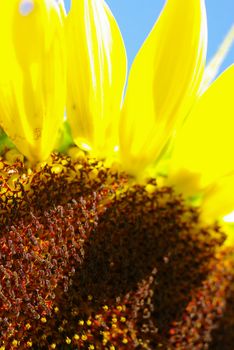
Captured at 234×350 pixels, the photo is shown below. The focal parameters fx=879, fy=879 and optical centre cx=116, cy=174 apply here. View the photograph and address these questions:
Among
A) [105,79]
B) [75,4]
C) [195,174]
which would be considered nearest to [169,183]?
[195,174]

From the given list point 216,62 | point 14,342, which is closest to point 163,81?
point 216,62

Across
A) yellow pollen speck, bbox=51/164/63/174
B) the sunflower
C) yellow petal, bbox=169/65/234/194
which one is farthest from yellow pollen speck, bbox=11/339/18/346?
yellow petal, bbox=169/65/234/194

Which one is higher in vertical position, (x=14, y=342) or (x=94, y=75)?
(x=94, y=75)

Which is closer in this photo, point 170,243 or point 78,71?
point 78,71

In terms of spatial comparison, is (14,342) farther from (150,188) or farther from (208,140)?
(208,140)

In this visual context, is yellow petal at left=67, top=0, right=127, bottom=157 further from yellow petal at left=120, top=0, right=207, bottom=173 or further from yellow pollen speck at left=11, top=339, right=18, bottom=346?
yellow pollen speck at left=11, top=339, right=18, bottom=346

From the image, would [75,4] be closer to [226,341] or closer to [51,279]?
[51,279]
